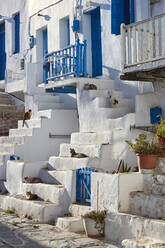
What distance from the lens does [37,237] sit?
850 centimetres

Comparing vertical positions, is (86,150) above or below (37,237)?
above

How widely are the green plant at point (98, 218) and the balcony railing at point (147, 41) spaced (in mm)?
3205

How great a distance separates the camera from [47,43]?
15719mm

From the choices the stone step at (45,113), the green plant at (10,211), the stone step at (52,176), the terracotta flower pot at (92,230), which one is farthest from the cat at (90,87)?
the terracotta flower pot at (92,230)

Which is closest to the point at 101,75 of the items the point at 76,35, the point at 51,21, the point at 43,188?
the point at 76,35

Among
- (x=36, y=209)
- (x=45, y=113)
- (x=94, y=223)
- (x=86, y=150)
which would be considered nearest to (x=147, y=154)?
(x=94, y=223)

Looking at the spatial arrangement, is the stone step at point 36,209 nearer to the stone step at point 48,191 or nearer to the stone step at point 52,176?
the stone step at point 48,191

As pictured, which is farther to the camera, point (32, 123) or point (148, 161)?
point (32, 123)

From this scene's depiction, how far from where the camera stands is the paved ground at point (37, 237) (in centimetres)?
796

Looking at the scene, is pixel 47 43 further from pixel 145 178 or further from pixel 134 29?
pixel 145 178

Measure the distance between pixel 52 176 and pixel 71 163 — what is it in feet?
1.92

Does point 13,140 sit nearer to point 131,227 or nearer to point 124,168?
point 124,168

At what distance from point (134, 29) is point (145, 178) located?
321cm

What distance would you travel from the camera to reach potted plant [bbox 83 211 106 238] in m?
8.41
